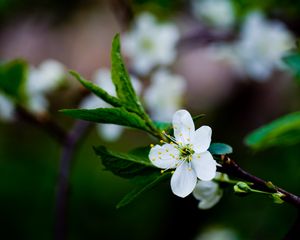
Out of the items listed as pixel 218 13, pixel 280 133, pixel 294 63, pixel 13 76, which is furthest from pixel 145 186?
pixel 218 13

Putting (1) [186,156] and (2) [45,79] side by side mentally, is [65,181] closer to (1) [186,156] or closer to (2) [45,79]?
(2) [45,79]

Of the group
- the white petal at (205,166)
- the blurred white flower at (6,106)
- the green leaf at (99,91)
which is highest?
the blurred white flower at (6,106)

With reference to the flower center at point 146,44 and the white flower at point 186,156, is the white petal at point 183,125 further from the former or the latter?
the flower center at point 146,44

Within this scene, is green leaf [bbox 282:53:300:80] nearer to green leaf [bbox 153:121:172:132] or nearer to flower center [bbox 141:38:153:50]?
green leaf [bbox 153:121:172:132]

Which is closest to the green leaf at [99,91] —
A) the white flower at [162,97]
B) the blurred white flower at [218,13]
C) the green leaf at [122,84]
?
the green leaf at [122,84]

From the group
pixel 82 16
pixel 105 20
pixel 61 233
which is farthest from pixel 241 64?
pixel 105 20

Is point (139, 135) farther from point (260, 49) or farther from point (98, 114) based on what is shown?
point (98, 114)

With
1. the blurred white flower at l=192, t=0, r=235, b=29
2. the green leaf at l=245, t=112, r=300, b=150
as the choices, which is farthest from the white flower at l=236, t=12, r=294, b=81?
the green leaf at l=245, t=112, r=300, b=150
